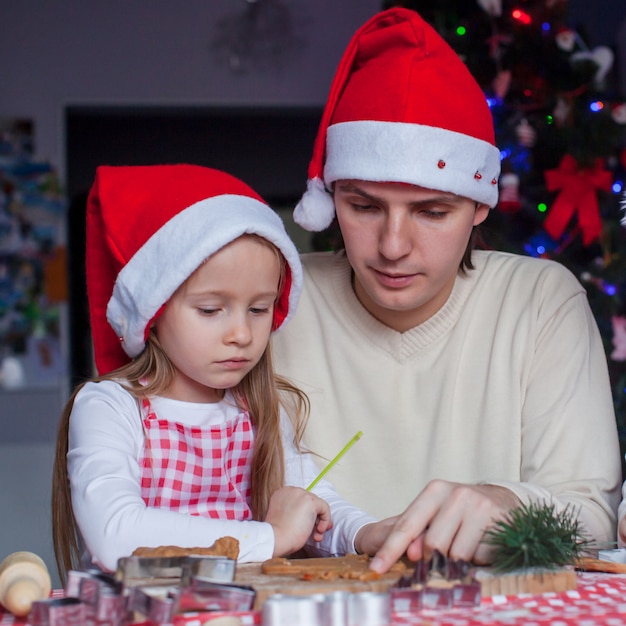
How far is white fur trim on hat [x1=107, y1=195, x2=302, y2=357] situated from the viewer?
50.7 inches

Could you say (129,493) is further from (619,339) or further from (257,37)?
(257,37)

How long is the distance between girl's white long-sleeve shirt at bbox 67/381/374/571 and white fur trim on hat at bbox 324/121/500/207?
0.42 meters

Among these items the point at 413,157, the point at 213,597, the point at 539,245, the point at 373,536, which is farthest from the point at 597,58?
the point at 213,597

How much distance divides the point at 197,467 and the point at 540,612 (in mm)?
639

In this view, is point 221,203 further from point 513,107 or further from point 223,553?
point 513,107

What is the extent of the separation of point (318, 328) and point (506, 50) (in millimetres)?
1855

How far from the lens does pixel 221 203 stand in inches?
53.3

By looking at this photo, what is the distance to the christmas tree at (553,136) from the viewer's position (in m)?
3.16

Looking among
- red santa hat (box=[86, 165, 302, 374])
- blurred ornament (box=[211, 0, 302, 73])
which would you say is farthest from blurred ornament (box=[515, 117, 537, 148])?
blurred ornament (box=[211, 0, 302, 73])

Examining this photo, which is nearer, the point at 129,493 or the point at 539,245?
the point at 129,493

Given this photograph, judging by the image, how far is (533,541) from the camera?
3.25 feet

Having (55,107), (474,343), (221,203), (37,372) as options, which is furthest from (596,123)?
(37,372)

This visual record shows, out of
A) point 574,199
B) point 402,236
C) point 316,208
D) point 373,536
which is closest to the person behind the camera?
point 373,536

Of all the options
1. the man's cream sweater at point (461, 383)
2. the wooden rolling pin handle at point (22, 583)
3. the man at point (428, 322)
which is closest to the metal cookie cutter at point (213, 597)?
the wooden rolling pin handle at point (22, 583)
